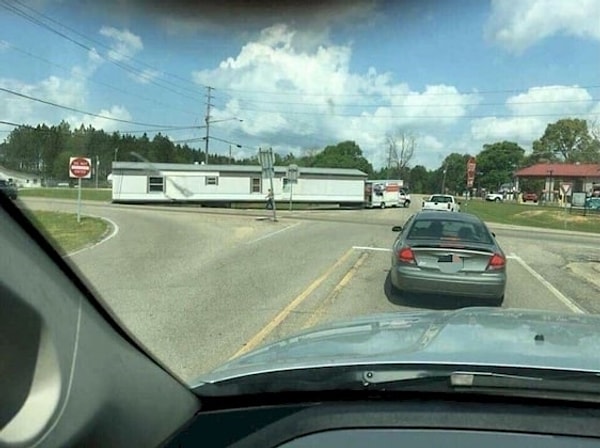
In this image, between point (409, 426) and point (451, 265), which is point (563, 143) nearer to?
point (451, 265)

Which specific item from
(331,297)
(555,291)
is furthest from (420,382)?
(555,291)

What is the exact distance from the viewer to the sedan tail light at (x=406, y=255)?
8711mm

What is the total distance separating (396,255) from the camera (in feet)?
29.5

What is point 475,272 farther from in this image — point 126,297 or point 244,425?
point 244,425

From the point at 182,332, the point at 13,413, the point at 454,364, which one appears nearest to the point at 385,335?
the point at 454,364

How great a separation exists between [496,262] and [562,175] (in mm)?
86981

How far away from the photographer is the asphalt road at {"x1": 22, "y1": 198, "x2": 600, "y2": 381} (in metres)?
6.25

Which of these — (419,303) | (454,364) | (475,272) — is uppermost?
(454,364)

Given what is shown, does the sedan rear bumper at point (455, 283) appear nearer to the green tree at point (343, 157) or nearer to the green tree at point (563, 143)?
the green tree at point (343, 157)

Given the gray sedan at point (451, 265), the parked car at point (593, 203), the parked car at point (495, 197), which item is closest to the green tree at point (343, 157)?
the parked car at point (593, 203)

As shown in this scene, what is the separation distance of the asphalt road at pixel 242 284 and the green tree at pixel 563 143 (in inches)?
2993

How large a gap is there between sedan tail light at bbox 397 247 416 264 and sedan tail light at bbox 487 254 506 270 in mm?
1042

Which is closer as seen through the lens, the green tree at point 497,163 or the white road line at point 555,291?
the white road line at point 555,291

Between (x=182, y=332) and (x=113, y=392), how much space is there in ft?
15.7
